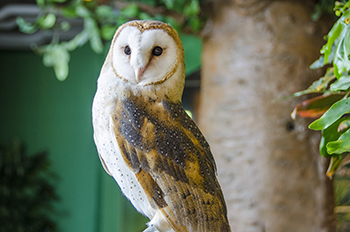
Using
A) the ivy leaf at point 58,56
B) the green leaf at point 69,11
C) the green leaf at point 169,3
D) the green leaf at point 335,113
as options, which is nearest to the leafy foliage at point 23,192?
the ivy leaf at point 58,56

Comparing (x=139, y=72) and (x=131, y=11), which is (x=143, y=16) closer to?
(x=131, y=11)

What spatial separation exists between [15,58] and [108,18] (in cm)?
201

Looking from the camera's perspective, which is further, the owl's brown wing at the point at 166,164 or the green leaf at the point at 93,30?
the green leaf at the point at 93,30

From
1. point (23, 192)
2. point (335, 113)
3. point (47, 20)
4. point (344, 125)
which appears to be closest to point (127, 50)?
point (335, 113)

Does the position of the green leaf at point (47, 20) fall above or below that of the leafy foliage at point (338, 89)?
above

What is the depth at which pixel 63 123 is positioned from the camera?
312 centimetres

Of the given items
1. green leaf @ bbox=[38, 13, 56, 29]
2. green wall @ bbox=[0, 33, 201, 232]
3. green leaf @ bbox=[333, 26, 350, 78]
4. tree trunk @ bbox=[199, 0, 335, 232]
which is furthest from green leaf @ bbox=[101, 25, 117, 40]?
green wall @ bbox=[0, 33, 201, 232]

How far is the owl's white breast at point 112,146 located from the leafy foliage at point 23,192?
244cm

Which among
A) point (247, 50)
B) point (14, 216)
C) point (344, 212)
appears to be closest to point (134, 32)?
point (247, 50)

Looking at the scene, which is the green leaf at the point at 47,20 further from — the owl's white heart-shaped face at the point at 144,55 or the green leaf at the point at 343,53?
the green leaf at the point at 343,53

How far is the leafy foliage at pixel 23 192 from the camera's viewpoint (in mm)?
2758

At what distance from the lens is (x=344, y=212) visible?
6.70ft

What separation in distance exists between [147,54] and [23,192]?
105 inches

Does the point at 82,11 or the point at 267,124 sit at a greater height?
the point at 82,11
